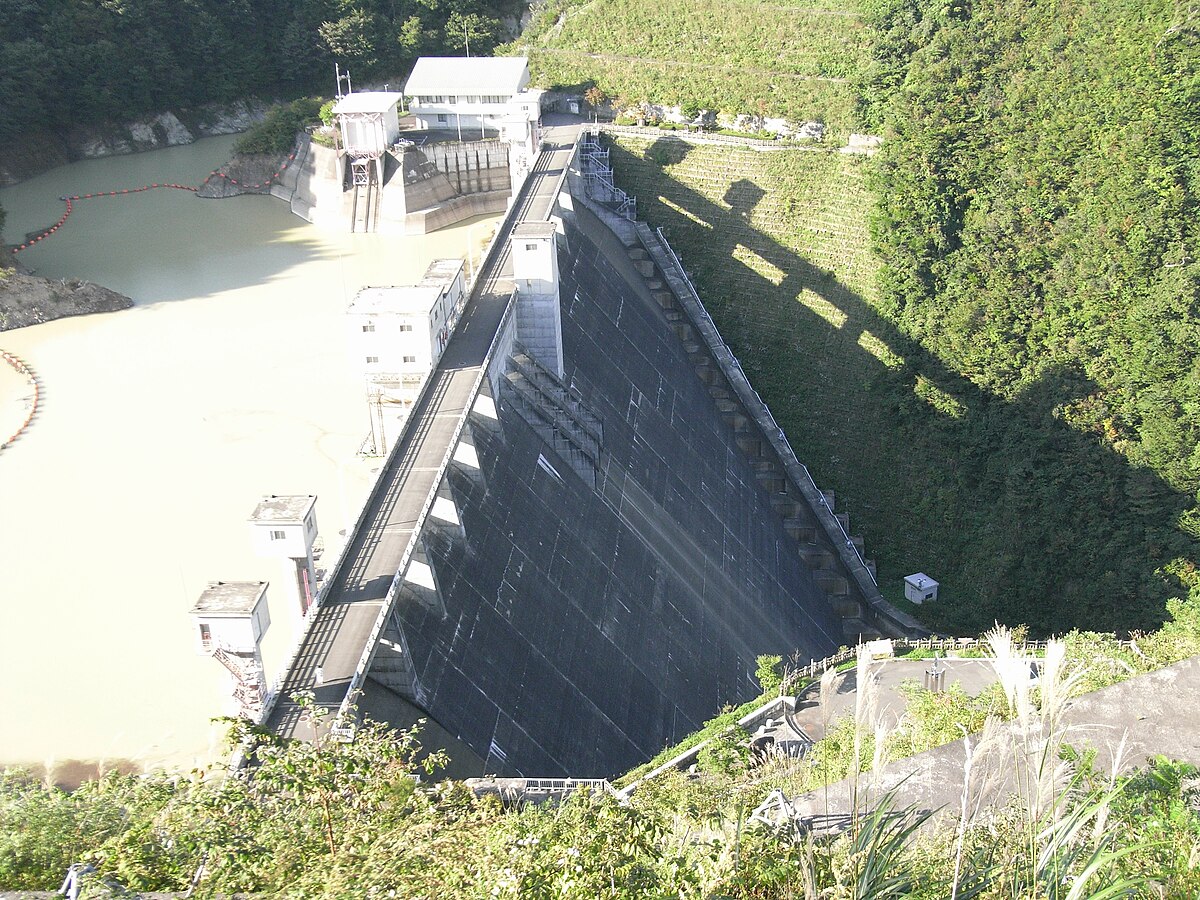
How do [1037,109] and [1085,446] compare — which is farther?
[1037,109]

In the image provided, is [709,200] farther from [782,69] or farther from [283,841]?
[283,841]

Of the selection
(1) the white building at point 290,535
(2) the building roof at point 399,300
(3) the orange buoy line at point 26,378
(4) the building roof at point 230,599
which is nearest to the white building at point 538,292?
(2) the building roof at point 399,300

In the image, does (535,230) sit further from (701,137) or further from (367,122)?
(367,122)

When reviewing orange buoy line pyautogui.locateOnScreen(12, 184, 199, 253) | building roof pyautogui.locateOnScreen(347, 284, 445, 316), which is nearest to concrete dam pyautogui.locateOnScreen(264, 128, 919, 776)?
building roof pyautogui.locateOnScreen(347, 284, 445, 316)

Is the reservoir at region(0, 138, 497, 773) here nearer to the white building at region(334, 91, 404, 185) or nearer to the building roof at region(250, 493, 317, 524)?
the building roof at region(250, 493, 317, 524)

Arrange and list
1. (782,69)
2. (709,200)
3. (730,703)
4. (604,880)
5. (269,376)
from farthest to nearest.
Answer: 1. (782,69)
2. (709,200)
3. (269,376)
4. (730,703)
5. (604,880)

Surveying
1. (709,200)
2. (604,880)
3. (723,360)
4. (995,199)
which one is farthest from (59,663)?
(995,199)
